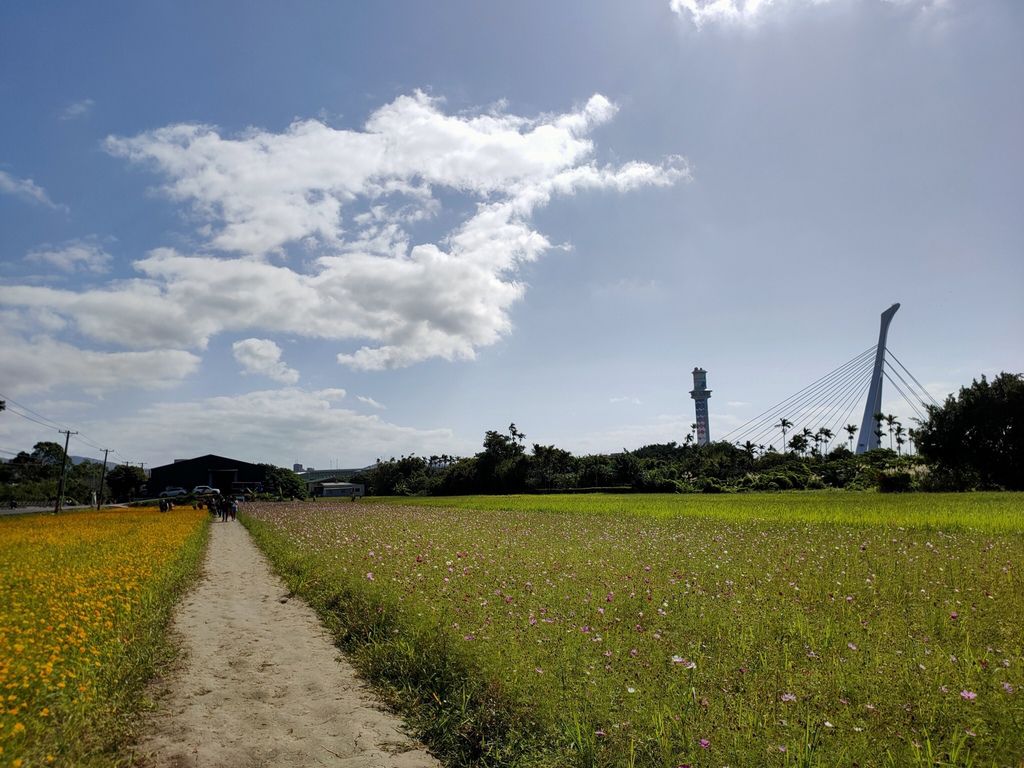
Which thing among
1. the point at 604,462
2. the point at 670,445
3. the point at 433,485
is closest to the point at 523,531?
the point at 604,462

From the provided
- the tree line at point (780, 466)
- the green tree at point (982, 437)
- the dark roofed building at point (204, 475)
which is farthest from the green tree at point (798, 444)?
the dark roofed building at point (204, 475)

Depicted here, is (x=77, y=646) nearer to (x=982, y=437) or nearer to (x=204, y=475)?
(x=982, y=437)

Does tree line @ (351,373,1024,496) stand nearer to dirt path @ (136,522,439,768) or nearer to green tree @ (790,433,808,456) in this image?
green tree @ (790,433,808,456)

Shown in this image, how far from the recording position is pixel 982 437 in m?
46.5

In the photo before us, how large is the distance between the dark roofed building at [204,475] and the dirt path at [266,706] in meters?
101

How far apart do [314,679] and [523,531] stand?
12.6 m

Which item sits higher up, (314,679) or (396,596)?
(396,596)

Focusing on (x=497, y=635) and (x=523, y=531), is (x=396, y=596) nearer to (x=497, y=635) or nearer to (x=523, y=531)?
(x=497, y=635)

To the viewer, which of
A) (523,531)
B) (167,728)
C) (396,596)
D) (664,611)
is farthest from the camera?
(523,531)

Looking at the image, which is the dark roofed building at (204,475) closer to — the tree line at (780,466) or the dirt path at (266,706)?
the tree line at (780,466)

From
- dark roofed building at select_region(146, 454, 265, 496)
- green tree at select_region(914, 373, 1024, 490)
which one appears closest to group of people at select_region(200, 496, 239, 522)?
green tree at select_region(914, 373, 1024, 490)

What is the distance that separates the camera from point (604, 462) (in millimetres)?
80688

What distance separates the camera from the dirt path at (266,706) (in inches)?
186

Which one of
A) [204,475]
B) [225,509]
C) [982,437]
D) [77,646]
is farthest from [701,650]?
[204,475]
